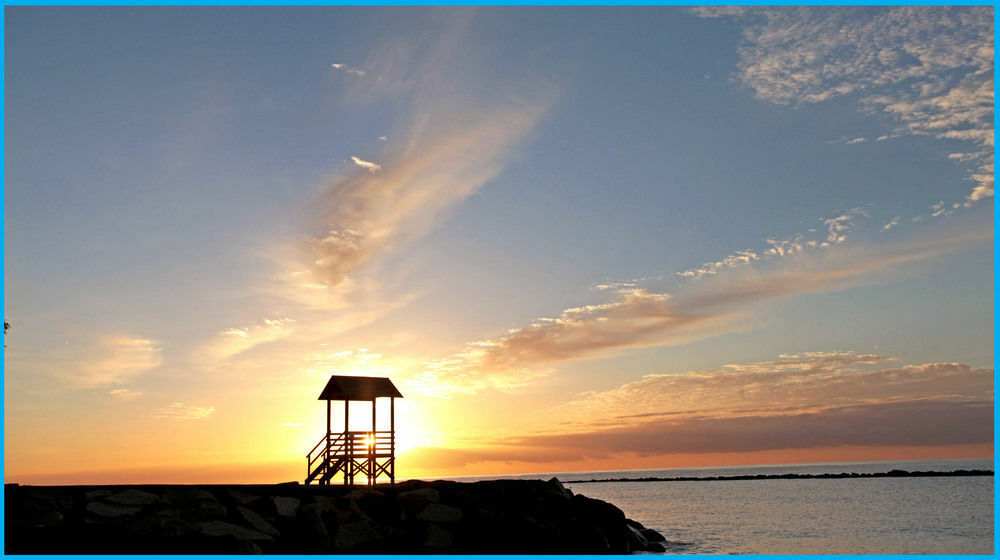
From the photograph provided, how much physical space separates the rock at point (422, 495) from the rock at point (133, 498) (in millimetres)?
8073

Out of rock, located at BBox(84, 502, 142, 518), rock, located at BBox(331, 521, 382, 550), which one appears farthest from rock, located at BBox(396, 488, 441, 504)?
rock, located at BBox(84, 502, 142, 518)

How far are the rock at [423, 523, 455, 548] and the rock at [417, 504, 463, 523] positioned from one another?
0.50 meters

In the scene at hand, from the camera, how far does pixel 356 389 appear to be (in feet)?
126

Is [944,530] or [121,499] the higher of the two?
[121,499]

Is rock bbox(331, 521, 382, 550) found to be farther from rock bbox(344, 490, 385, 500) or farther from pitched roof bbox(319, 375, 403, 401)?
pitched roof bbox(319, 375, 403, 401)

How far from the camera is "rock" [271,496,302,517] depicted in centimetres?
2733

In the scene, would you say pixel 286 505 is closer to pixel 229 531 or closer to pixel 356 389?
pixel 229 531

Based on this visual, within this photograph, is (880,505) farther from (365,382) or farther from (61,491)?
(61,491)

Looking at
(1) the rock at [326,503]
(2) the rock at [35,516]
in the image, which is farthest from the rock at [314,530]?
(2) the rock at [35,516]

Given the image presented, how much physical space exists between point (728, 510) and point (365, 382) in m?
48.3

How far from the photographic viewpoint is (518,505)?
105 ft

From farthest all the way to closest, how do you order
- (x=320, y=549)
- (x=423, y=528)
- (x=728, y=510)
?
(x=728, y=510) < (x=423, y=528) < (x=320, y=549)

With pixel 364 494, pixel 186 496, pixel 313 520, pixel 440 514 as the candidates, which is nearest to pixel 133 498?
pixel 186 496

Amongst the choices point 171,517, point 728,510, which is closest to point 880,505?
point 728,510
